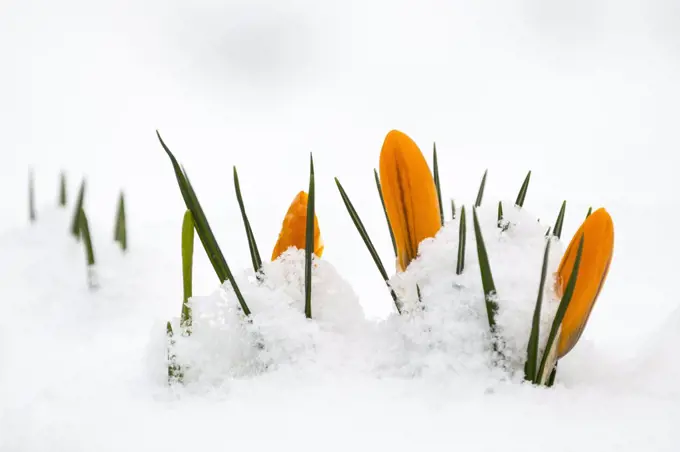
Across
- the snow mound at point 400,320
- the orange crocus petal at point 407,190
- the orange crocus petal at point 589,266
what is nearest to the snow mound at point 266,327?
the snow mound at point 400,320

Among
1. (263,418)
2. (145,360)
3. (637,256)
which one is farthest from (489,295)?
(637,256)

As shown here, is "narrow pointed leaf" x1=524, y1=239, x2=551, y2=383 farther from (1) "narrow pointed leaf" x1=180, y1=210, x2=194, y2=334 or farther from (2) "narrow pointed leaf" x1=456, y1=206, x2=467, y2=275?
(1) "narrow pointed leaf" x1=180, y1=210, x2=194, y2=334

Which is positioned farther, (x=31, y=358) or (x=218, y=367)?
(x=31, y=358)

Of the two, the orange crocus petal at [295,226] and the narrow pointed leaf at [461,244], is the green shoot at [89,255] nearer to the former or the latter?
the orange crocus petal at [295,226]

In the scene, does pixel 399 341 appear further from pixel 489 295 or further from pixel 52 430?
pixel 52 430

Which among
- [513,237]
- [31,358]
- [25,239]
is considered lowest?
[31,358]

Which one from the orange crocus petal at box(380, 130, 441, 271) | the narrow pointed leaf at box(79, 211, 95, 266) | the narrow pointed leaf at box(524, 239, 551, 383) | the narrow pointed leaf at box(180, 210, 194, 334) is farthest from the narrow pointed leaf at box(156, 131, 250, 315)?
the narrow pointed leaf at box(79, 211, 95, 266)

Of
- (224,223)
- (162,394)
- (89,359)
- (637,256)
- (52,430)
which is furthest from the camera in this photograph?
(224,223)
